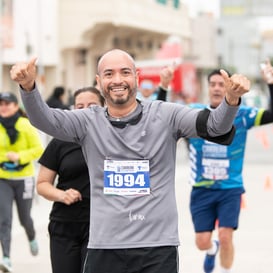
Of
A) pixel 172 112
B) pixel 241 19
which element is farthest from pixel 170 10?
pixel 241 19

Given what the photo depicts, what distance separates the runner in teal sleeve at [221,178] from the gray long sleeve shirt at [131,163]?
3141 millimetres

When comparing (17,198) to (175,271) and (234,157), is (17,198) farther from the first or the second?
(175,271)

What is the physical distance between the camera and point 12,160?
8414 millimetres

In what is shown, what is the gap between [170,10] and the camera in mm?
42125

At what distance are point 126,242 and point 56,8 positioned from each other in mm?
31230

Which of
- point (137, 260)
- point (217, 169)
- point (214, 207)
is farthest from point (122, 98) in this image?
point (214, 207)

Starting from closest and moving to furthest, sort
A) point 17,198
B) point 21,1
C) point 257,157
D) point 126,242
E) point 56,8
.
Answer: point 126,242 < point 17,198 < point 257,157 < point 21,1 < point 56,8

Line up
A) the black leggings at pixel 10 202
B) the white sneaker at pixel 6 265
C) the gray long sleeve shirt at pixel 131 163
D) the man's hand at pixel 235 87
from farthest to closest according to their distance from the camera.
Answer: the black leggings at pixel 10 202
the white sneaker at pixel 6 265
the gray long sleeve shirt at pixel 131 163
the man's hand at pixel 235 87

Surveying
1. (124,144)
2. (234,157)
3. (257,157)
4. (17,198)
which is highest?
(124,144)

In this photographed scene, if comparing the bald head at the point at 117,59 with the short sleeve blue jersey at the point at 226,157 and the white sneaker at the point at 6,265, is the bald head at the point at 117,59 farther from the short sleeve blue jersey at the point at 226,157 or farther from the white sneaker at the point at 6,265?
the white sneaker at the point at 6,265

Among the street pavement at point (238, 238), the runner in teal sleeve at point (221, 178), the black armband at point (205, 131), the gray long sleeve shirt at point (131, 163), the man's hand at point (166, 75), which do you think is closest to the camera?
the black armband at point (205, 131)

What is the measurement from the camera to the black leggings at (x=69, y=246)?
5.46m

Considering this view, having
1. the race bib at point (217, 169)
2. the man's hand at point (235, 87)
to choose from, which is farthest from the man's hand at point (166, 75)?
the man's hand at point (235, 87)

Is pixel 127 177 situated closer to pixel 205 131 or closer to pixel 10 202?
pixel 205 131
